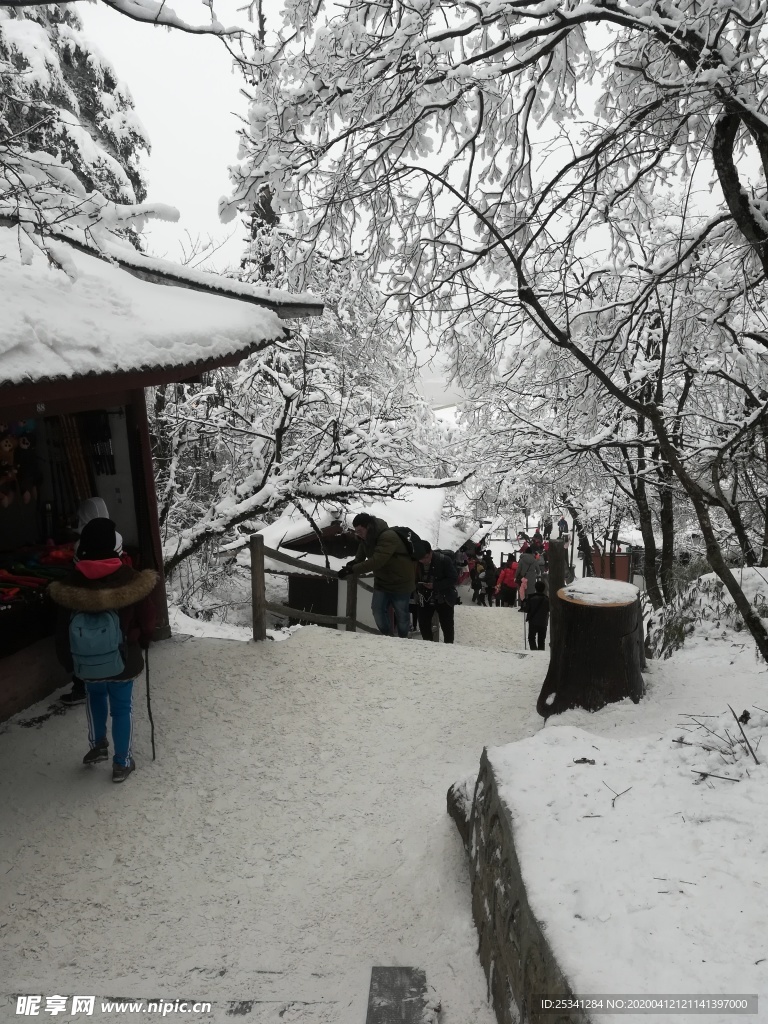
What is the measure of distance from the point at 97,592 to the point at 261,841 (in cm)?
171

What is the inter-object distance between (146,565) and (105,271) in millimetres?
2703

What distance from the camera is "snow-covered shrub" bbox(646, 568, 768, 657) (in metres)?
5.82

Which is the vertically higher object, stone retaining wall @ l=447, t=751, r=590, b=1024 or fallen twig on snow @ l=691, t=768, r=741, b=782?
fallen twig on snow @ l=691, t=768, r=741, b=782

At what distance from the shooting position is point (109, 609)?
3916 mm

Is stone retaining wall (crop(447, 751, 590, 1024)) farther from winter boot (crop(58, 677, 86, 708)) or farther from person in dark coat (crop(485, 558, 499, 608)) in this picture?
person in dark coat (crop(485, 558, 499, 608))

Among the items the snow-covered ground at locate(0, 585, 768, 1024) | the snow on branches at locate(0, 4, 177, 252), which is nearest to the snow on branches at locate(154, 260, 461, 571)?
the snow on branches at locate(0, 4, 177, 252)

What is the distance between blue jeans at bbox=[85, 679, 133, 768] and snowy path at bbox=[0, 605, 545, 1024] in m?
0.25

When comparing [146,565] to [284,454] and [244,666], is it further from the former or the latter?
[284,454]

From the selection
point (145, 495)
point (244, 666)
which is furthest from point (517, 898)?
point (145, 495)

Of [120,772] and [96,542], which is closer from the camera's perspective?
[96,542]

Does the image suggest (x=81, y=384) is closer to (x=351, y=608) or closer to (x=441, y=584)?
(x=351, y=608)

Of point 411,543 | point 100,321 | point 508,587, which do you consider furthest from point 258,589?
point 508,587

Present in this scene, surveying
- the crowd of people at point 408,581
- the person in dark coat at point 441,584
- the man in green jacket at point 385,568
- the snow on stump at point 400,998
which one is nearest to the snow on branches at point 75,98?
the man in green jacket at point 385,568

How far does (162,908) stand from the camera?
3.10 meters
